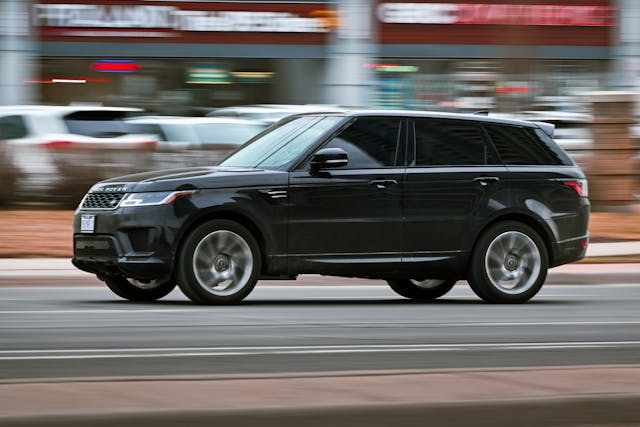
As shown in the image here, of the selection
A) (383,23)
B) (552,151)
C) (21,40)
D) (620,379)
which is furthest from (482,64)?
(620,379)

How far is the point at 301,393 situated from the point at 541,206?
668cm

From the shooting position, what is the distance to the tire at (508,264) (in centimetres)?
1149

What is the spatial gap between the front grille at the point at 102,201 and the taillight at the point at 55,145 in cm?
876

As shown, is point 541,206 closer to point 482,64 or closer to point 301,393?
point 301,393

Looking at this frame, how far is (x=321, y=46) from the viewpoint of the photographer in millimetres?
39219

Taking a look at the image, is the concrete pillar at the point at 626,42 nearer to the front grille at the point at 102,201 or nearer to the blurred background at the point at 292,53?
the blurred background at the point at 292,53

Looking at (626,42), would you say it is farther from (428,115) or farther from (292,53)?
(428,115)

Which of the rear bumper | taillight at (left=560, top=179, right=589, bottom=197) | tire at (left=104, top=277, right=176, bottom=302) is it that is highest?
taillight at (left=560, top=179, right=589, bottom=197)

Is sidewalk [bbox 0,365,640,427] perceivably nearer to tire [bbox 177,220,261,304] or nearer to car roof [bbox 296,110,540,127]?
tire [bbox 177,220,261,304]

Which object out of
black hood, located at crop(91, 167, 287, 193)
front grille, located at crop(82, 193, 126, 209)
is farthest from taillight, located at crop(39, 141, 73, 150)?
black hood, located at crop(91, 167, 287, 193)

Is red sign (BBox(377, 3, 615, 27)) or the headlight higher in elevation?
red sign (BBox(377, 3, 615, 27))

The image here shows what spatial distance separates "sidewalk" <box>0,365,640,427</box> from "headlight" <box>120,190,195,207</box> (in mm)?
4702

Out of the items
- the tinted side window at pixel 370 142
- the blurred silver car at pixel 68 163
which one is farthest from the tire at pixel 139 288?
the blurred silver car at pixel 68 163

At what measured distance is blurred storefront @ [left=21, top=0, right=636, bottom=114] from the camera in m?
38.2
